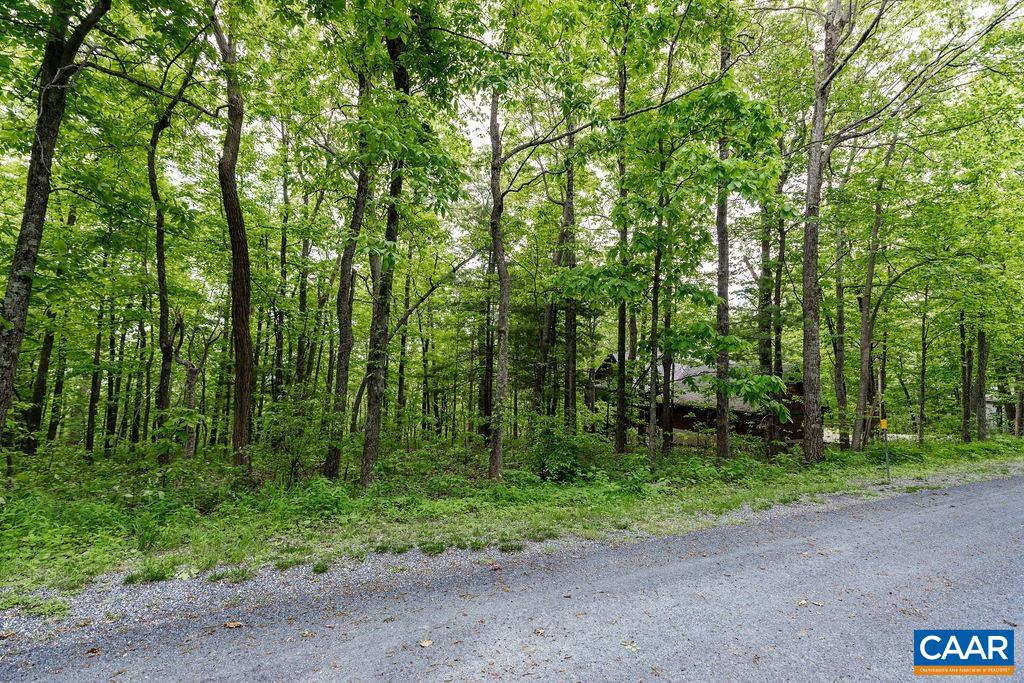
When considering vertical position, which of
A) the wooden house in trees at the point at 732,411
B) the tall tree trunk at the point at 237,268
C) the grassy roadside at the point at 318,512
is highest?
the tall tree trunk at the point at 237,268

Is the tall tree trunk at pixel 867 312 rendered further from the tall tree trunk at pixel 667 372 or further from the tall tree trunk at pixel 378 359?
the tall tree trunk at pixel 378 359

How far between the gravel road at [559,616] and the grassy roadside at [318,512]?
1.42ft

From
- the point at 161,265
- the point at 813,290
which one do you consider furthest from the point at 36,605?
the point at 813,290

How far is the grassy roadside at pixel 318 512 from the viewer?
4434mm

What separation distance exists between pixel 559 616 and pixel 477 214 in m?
13.7

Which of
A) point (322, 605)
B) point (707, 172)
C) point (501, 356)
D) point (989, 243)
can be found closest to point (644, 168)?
point (707, 172)

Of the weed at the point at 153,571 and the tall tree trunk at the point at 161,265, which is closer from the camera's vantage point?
the weed at the point at 153,571

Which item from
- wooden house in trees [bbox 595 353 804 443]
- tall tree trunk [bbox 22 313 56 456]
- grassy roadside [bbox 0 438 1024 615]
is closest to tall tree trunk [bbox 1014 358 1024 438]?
wooden house in trees [bbox 595 353 804 443]

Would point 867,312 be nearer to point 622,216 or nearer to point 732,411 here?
point 732,411

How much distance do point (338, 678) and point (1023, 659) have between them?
180 inches

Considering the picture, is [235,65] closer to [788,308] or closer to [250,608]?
[250,608]

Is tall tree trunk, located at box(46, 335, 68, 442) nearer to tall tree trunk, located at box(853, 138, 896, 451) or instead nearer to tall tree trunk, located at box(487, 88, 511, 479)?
tall tree trunk, located at box(487, 88, 511, 479)

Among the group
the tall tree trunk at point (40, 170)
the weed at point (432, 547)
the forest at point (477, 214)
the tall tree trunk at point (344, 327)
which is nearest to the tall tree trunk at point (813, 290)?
the forest at point (477, 214)

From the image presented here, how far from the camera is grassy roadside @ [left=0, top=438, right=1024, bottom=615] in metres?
4.43
